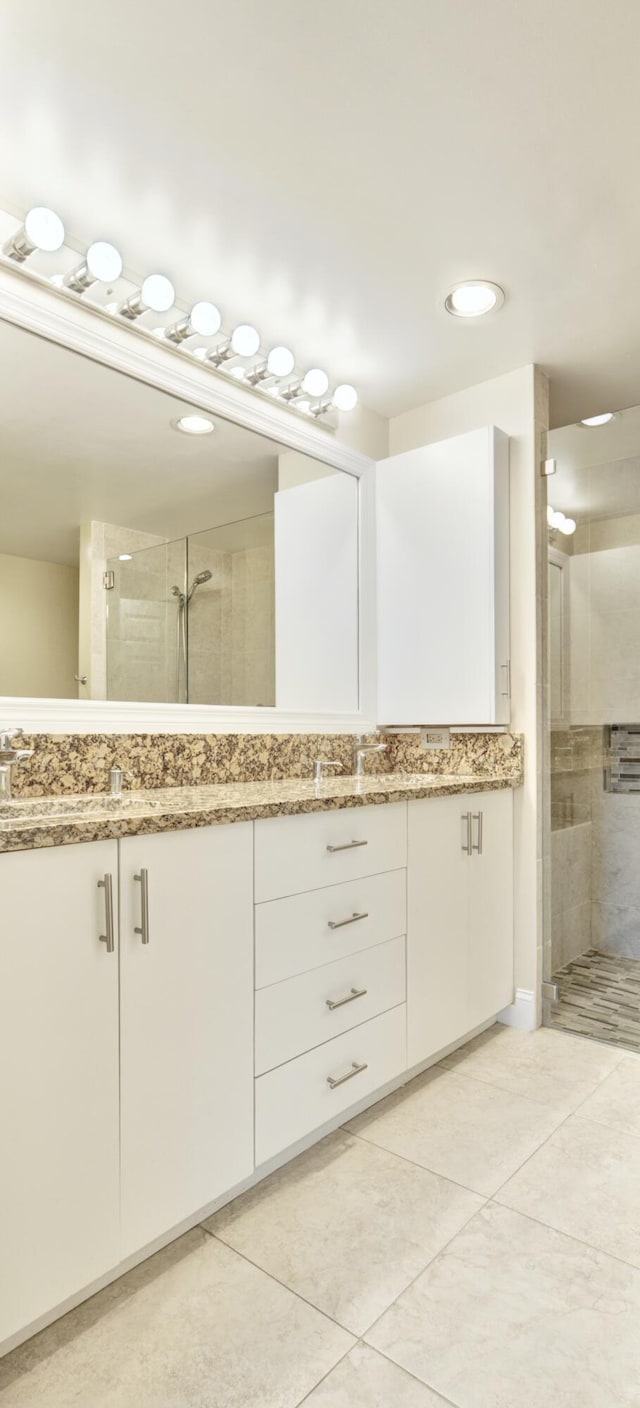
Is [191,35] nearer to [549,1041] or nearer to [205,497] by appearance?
[205,497]

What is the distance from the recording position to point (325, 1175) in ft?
5.16

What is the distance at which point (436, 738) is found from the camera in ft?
8.57

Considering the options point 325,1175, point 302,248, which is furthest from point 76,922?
point 302,248

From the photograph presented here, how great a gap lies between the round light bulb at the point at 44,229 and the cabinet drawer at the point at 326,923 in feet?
4.85

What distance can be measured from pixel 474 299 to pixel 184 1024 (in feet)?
6.31

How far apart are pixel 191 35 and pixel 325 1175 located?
2.21 m

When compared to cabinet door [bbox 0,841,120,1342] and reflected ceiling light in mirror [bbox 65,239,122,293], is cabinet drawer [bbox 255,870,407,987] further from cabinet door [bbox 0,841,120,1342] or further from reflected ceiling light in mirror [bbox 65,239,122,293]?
reflected ceiling light in mirror [bbox 65,239,122,293]

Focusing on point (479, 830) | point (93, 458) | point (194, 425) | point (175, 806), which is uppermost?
point (194, 425)

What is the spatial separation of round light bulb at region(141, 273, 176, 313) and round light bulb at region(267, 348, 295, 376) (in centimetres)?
41

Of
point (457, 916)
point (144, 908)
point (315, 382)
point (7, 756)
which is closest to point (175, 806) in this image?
point (144, 908)

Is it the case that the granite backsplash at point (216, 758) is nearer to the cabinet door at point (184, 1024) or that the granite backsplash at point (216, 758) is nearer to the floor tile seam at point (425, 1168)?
the cabinet door at point (184, 1024)

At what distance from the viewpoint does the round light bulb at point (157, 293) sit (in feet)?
5.77

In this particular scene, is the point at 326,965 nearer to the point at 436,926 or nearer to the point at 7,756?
the point at 436,926

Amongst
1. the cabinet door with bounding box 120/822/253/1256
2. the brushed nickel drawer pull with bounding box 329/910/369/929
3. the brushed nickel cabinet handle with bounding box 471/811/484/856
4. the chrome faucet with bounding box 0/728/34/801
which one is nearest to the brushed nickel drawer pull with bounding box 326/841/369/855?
the brushed nickel drawer pull with bounding box 329/910/369/929
